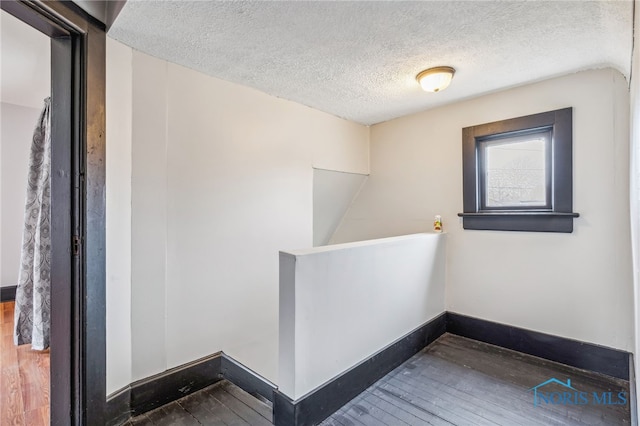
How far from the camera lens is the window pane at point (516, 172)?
223 cm

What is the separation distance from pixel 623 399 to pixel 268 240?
2.37 meters

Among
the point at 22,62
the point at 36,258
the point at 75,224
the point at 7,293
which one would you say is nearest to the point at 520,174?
the point at 75,224

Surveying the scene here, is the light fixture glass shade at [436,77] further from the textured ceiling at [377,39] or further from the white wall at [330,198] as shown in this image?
the white wall at [330,198]

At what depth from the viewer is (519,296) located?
2268 millimetres

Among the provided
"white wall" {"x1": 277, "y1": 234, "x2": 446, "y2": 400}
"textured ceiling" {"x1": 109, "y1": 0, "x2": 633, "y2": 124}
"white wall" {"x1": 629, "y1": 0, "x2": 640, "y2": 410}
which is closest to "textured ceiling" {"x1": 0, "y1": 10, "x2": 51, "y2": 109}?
"textured ceiling" {"x1": 109, "y1": 0, "x2": 633, "y2": 124}

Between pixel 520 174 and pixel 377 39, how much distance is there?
1590 mm

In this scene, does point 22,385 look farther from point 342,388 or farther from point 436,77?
point 436,77

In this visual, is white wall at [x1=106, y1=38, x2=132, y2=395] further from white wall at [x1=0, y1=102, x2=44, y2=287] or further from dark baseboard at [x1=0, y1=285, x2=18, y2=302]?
dark baseboard at [x1=0, y1=285, x2=18, y2=302]

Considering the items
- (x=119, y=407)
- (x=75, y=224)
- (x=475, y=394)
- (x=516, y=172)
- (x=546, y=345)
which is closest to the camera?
(x=75, y=224)

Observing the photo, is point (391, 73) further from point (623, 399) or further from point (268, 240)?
point (623, 399)

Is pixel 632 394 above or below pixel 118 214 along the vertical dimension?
below

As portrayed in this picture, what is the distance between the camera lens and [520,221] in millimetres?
2236

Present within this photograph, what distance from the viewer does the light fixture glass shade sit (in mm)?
1896

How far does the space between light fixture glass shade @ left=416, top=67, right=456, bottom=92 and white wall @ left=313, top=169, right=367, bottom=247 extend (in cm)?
118
